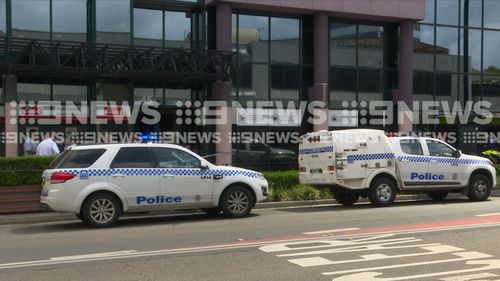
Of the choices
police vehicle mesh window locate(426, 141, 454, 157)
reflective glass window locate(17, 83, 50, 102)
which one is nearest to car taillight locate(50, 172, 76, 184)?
police vehicle mesh window locate(426, 141, 454, 157)

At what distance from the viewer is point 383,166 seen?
14555 mm

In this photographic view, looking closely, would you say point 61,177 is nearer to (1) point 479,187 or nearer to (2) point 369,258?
(2) point 369,258

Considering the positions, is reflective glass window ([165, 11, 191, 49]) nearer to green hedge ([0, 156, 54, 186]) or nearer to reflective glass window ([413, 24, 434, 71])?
green hedge ([0, 156, 54, 186])

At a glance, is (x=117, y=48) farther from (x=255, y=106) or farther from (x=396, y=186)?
(x=396, y=186)

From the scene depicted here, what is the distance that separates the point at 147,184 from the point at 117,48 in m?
9.59

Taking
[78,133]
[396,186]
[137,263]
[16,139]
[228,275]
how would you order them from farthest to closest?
[78,133], [16,139], [396,186], [137,263], [228,275]

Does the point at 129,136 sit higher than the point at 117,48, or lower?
lower

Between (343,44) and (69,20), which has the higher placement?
(69,20)

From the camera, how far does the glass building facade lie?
20.6 metres

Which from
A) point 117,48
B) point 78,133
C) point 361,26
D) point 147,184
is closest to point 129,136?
point 78,133

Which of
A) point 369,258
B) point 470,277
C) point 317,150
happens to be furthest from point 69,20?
point 470,277

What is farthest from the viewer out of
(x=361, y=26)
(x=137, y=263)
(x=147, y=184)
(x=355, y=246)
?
(x=361, y=26)

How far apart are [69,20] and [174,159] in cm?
1056

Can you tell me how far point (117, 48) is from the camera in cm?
2023
